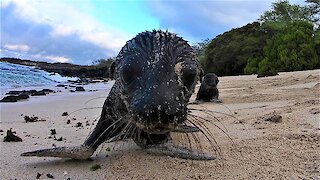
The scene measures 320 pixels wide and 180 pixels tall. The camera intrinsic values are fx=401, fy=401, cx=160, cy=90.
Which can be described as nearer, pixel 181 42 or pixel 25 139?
pixel 181 42

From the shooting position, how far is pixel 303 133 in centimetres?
402

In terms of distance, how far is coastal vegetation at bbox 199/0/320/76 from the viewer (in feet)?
78.0

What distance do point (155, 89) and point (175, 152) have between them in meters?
1.13

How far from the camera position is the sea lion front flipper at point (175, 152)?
3412 mm

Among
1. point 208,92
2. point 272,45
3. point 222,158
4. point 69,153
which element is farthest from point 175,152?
point 272,45

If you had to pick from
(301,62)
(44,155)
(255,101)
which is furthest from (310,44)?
(44,155)

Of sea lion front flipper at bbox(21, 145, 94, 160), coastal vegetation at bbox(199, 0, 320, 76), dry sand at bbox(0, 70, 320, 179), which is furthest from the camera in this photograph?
coastal vegetation at bbox(199, 0, 320, 76)

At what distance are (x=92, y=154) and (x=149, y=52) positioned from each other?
52.0 inches

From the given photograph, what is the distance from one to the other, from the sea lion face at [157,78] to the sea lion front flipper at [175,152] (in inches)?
27.0

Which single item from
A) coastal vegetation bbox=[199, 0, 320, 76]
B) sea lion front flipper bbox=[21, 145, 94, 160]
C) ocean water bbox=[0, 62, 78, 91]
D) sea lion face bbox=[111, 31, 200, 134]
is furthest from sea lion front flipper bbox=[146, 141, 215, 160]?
coastal vegetation bbox=[199, 0, 320, 76]

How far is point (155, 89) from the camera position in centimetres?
255

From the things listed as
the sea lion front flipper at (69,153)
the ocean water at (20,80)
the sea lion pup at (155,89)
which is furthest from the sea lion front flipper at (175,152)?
the ocean water at (20,80)

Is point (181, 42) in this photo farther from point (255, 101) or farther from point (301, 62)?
point (301, 62)

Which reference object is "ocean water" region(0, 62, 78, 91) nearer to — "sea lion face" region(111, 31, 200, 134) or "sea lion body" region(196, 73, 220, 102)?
"sea lion body" region(196, 73, 220, 102)
